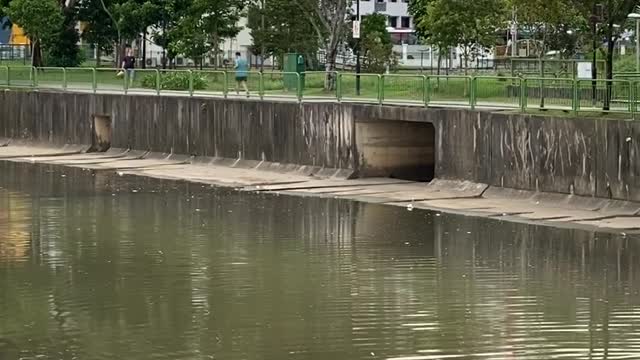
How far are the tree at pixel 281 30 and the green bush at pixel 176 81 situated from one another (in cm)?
1931

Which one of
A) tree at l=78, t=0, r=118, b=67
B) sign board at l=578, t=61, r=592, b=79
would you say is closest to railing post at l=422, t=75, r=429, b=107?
sign board at l=578, t=61, r=592, b=79

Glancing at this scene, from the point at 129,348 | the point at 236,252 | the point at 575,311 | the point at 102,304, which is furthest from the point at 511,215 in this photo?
the point at 129,348

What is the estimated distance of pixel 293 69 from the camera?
152ft

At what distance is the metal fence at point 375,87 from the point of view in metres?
30.0

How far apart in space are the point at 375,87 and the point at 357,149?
1.62 metres

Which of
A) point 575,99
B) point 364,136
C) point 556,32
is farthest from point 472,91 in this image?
point 556,32

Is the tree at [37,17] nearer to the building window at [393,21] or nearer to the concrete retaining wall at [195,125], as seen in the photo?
the concrete retaining wall at [195,125]

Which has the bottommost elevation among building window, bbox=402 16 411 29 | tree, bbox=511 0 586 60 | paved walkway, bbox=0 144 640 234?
paved walkway, bbox=0 144 640 234

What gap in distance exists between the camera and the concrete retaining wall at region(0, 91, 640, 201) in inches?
1136

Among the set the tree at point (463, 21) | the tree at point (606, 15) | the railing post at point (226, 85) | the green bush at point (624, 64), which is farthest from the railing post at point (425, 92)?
the tree at point (463, 21)

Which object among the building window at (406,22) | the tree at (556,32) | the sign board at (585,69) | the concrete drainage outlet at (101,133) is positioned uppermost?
the building window at (406,22)

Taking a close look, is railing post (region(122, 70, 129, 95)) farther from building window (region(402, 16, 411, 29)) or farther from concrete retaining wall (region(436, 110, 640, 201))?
building window (region(402, 16, 411, 29))

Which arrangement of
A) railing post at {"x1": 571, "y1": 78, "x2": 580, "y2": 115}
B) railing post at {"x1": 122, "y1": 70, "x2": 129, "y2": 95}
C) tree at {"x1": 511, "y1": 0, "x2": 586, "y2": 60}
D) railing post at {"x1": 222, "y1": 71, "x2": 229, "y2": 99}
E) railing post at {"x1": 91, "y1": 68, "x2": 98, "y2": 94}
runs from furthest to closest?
tree at {"x1": 511, "y1": 0, "x2": 586, "y2": 60} < railing post at {"x1": 91, "y1": 68, "x2": 98, "y2": 94} < railing post at {"x1": 122, "y1": 70, "x2": 129, "y2": 95} < railing post at {"x1": 222, "y1": 71, "x2": 229, "y2": 99} < railing post at {"x1": 571, "y1": 78, "x2": 580, "y2": 115}

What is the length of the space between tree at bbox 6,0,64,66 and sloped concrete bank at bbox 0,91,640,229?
40.2 feet
